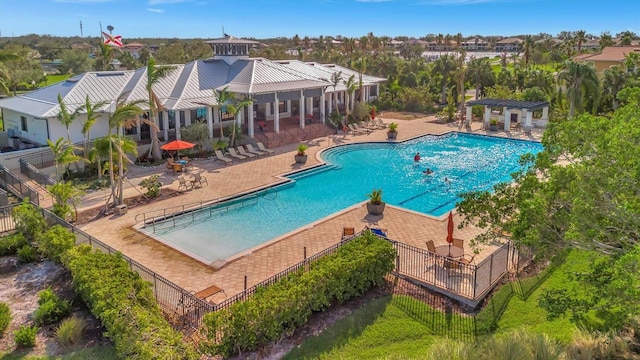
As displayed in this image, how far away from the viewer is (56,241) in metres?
16.2

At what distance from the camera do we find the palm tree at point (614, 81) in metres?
42.9

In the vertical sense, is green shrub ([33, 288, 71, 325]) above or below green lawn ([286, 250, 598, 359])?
above

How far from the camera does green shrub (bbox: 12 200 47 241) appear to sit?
18.2 meters

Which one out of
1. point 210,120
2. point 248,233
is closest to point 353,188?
point 248,233

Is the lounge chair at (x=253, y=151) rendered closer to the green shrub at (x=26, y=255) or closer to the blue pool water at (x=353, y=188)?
the blue pool water at (x=353, y=188)

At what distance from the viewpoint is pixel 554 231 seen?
10.7 meters

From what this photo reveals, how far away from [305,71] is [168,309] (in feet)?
115

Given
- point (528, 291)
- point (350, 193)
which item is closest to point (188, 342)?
Result: point (528, 291)

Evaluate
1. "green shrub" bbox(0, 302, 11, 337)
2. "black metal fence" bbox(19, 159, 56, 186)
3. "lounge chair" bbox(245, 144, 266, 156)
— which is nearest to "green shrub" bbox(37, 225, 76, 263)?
"green shrub" bbox(0, 302, 11, 337)

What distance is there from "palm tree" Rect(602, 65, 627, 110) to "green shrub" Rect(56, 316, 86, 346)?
150ft

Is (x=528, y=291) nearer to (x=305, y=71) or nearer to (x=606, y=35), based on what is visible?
(x=305, y=71)

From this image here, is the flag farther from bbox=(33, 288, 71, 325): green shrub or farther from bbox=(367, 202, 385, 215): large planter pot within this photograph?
bbox=(33, 288, 71, 325): green shrub

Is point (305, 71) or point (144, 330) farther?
point (305, 71)

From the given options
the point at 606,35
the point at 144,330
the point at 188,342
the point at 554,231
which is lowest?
the point at 188,342
